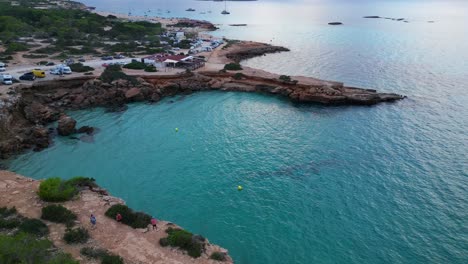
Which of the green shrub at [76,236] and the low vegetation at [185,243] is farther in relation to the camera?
the low vegetation at [185,243]

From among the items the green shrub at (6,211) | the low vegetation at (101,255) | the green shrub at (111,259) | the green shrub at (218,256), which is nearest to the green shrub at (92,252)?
the low vegetation at (101,255)

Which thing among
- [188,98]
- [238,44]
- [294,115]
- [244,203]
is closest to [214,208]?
[244,203]

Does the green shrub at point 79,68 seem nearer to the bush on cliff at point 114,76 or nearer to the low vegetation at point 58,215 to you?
the bush on cliff at point 114,76

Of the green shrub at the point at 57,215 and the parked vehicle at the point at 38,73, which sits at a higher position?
the parked vehicle at the point at 38,73

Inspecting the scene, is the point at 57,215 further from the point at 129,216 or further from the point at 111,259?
the point at 111,259

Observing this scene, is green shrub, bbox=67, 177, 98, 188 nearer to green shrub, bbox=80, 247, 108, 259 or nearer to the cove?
the cove

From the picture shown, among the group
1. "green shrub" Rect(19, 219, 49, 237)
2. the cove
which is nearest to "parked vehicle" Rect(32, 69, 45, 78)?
the cove
